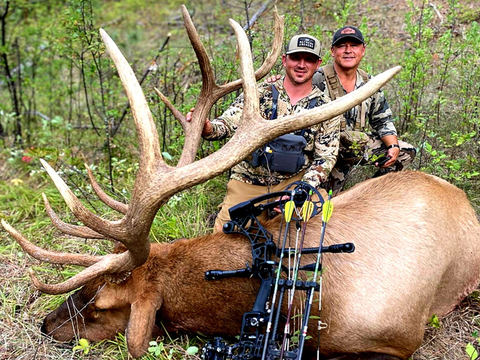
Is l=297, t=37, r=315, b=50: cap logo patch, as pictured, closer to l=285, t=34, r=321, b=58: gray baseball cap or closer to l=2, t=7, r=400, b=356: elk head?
l=285, t=34, r=321, b=58: gray baseball cap

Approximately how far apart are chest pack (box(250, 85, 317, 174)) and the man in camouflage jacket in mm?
60

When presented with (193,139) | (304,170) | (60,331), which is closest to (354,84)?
(304,170)

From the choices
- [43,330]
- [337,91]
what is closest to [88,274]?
[43,330]

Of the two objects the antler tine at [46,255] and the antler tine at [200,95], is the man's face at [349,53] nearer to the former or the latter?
the antler tine at [200,95]

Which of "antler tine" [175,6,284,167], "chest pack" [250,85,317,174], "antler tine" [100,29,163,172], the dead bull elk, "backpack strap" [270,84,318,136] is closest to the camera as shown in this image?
"antler tine" [100,29,163,172]

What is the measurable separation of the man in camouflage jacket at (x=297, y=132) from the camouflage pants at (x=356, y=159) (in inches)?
26.1

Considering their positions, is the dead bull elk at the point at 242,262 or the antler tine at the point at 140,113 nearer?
the antler tine at the point at 140,113

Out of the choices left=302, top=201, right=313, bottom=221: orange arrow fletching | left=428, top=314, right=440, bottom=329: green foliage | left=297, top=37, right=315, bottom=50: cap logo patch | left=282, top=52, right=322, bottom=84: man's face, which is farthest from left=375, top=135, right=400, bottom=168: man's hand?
left=302, top=201, right=313, bottom=221: orange arrow fletching

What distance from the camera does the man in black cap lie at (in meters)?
5.12

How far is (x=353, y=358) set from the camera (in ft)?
10.6

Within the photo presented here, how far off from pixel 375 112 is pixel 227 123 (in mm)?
1677

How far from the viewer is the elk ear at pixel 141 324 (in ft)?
10.5

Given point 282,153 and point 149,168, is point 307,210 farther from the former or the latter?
point 282,153

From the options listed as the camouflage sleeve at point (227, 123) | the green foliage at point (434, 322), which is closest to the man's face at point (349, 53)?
the camouflage sleeve at point (227, 123)
